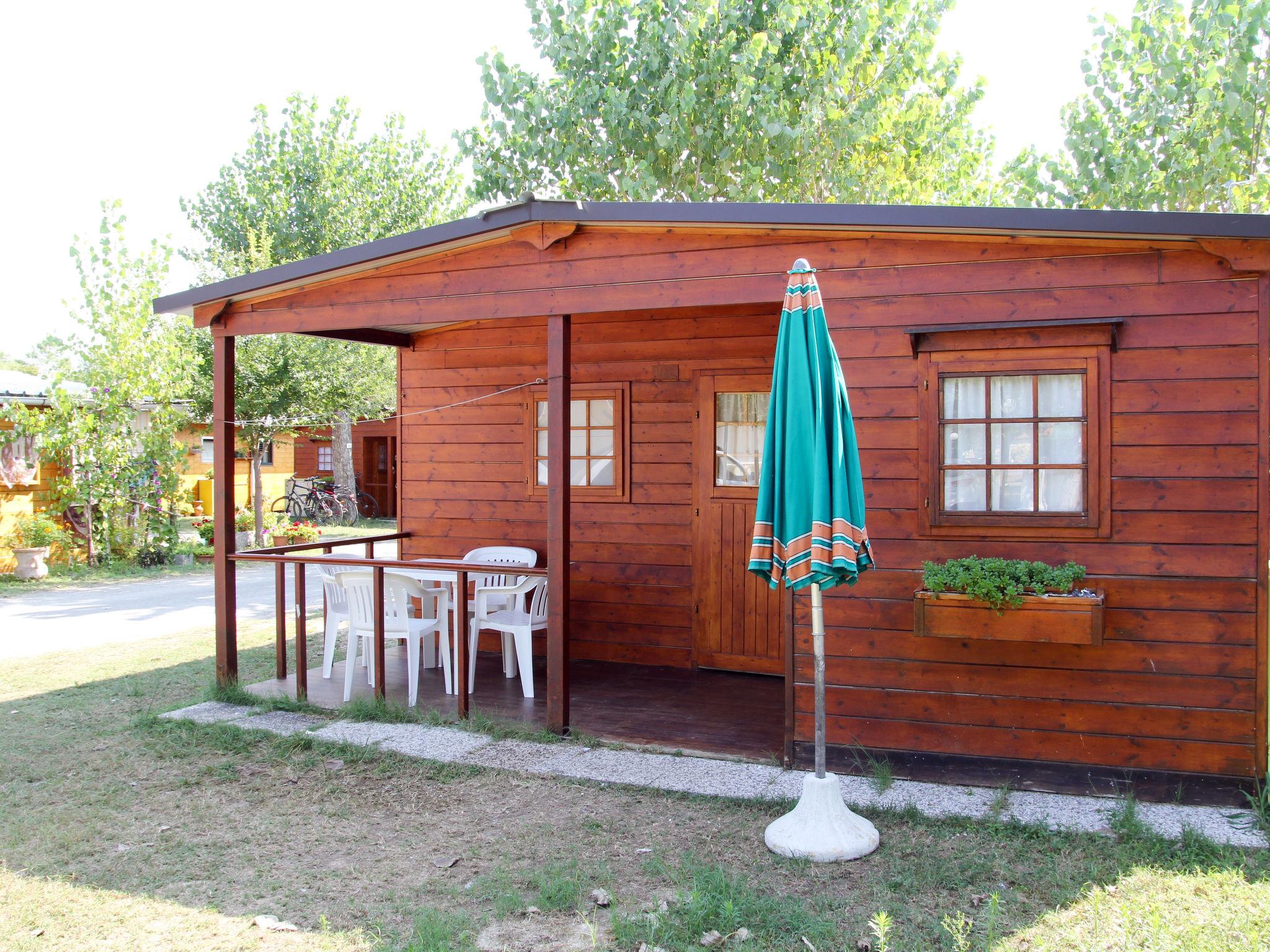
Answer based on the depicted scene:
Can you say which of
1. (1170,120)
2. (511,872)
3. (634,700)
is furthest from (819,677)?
(1170,120)

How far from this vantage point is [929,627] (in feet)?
14.0

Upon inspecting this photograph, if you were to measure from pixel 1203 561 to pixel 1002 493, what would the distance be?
84cm

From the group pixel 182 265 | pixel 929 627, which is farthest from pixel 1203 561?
pixel 182 265

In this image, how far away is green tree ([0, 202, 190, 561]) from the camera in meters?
12.9

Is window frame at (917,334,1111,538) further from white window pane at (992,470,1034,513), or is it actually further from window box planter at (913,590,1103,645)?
window box planter at (913,590,1103,645)

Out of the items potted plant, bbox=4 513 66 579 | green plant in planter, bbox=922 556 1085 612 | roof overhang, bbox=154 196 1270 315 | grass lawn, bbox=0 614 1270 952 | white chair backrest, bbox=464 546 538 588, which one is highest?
roof overhang, bbox=154 196 1270 315

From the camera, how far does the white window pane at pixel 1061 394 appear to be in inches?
170

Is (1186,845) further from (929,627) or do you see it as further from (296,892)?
(296,892)

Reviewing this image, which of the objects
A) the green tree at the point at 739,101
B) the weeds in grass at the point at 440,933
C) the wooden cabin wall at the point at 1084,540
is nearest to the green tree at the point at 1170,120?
the green tree at the point at 739,101

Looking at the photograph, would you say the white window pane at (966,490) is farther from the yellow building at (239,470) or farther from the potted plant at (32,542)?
the yellow building at (239,470)

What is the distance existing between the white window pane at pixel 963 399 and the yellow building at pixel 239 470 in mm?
12310

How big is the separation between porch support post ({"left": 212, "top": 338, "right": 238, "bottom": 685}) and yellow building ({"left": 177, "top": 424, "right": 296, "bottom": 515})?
342 inches

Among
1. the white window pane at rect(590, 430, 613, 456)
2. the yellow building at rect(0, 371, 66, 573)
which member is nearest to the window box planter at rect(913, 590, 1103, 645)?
the white window pane at rect(590, 430, 613, 456)

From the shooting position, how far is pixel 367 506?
21500mm
